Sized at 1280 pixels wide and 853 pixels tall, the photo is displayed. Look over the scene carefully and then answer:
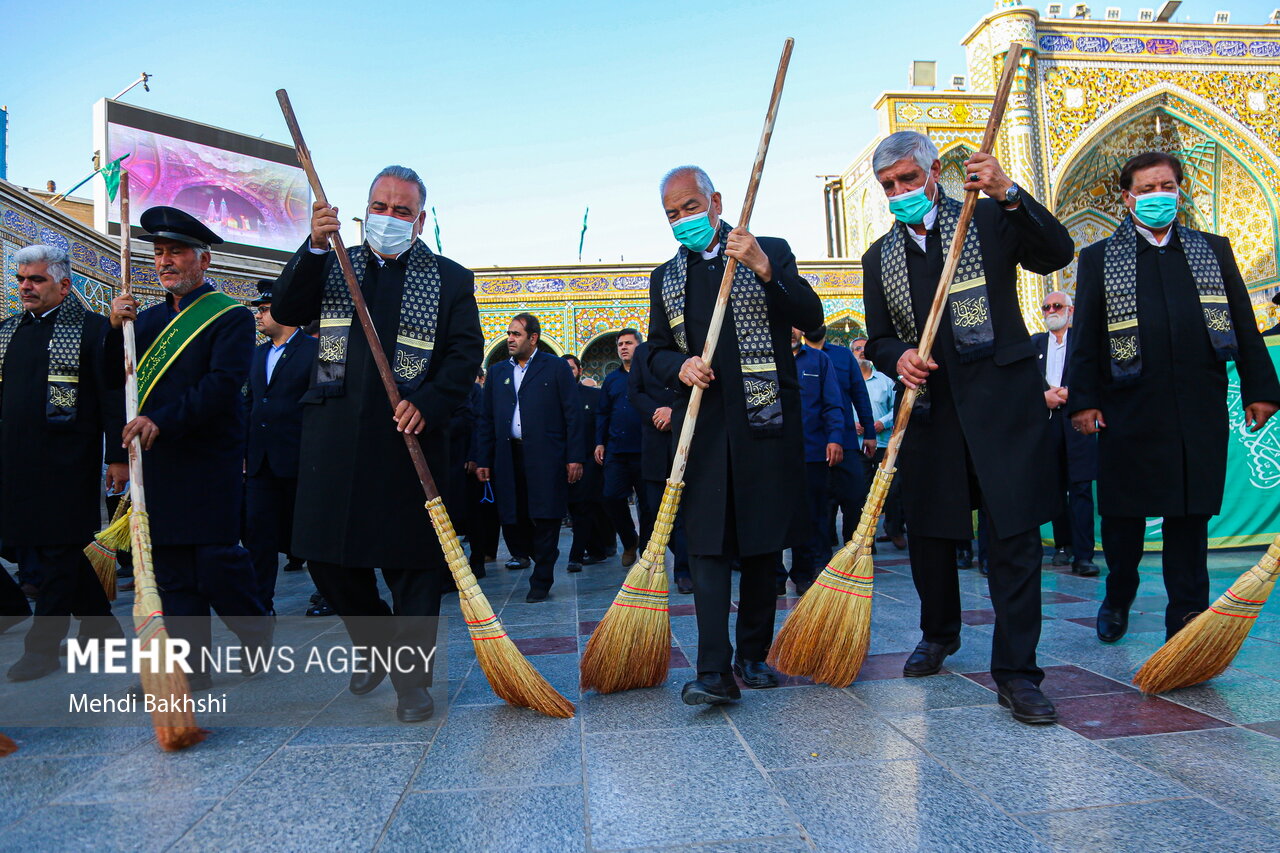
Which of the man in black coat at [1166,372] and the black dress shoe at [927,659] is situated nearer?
the black dress shoe at [927,659]

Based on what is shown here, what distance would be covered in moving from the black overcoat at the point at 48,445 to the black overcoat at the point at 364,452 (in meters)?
1.21

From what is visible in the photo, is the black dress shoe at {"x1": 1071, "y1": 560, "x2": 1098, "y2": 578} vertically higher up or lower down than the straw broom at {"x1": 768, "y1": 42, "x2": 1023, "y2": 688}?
lower down

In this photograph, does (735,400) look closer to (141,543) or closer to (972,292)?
(972,292)

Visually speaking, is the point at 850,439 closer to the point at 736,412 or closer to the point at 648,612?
the point at 736,412

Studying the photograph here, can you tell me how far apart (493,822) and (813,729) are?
0.92 metres

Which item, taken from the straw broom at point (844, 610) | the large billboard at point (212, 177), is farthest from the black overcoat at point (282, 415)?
the large billboard at point (212, 177)

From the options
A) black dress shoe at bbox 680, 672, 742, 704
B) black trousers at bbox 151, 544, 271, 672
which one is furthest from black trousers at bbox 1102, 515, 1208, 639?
black trousers at bbox 151, 544, 271, 672

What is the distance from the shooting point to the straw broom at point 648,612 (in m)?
2.58

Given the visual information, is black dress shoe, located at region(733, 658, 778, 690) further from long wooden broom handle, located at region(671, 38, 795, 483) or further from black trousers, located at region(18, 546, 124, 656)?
black trousers, located at region(18, 546, 124, 656)

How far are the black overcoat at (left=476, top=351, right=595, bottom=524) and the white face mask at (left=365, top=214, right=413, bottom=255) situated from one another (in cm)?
253

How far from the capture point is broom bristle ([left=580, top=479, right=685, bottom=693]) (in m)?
2.59

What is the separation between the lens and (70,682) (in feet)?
10.00

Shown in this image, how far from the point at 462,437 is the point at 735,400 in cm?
309

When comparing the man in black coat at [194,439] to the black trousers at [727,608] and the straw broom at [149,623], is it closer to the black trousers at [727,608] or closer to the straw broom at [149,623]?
the straw broom at [149,623]
